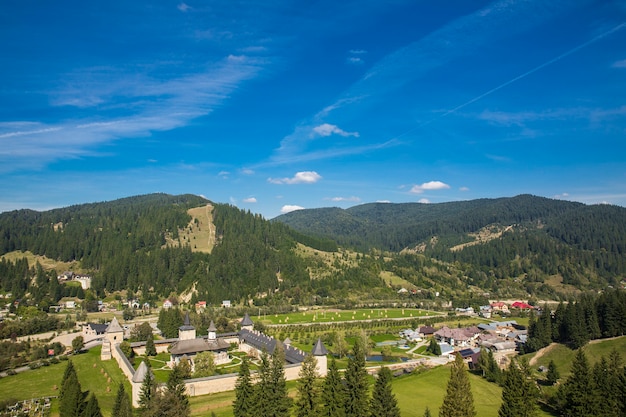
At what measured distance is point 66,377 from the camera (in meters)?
36.8

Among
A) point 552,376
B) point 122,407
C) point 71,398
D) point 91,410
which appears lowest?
point 552,376

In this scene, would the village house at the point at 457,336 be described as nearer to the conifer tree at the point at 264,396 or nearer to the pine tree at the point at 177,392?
the conifer tree at the point at 264,396

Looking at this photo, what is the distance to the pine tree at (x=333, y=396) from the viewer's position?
30.5m

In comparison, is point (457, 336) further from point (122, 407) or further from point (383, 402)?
point (122, 407)

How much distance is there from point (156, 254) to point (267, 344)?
9937cm

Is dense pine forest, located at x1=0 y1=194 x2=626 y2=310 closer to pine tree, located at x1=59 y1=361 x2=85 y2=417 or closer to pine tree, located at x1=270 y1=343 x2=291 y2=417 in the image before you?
pine tree, located at x1=59 y1=361 x2=85 y2=417

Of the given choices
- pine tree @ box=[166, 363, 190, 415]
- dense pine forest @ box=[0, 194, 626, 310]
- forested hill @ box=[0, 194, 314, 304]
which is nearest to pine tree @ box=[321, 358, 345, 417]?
pine tree @ box=[166, 363, 190, 415]

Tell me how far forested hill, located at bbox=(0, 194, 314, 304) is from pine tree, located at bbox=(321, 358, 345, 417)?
91.7 m

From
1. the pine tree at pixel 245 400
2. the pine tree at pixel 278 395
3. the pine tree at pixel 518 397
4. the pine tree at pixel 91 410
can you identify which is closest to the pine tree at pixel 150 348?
the pine tree at pixel 91 410

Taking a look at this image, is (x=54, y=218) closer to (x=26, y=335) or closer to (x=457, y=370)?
(x=26, y=335)

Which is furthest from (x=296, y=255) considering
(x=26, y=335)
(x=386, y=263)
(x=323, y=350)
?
(x=323, y=350)

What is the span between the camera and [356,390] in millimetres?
30641

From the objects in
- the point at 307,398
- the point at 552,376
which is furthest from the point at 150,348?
the point at 552,376

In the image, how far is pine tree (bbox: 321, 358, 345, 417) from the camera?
30.5 metres
